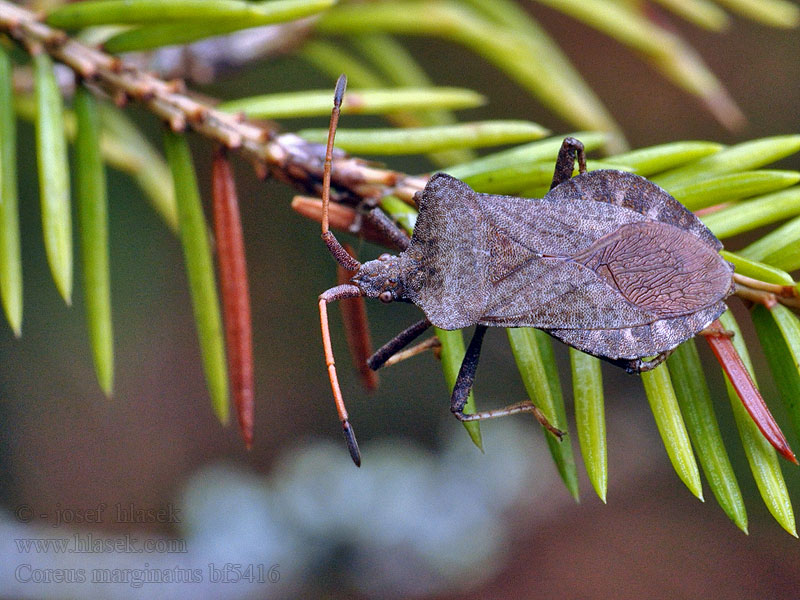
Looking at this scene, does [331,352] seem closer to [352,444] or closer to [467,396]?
[352,444]

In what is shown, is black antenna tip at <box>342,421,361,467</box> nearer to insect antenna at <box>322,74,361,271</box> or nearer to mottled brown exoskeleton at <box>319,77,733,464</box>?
mottled brown exoskeleton at <box>319,77,733,464</box>

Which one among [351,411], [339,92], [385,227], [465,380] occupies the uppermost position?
[339,92]

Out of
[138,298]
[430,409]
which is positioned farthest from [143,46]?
[430,409]

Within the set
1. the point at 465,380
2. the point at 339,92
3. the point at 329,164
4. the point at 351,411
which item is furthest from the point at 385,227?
the point at 351,411

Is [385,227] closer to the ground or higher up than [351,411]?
higher up

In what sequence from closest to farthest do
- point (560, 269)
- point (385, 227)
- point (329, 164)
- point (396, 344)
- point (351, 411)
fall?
point (329, 164)
point (385, 227)
point (560, 269)
point (396, 344)
point (351, 411)

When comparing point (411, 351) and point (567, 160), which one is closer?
point (567, 160)

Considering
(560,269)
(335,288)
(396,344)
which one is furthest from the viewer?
(396,344)
